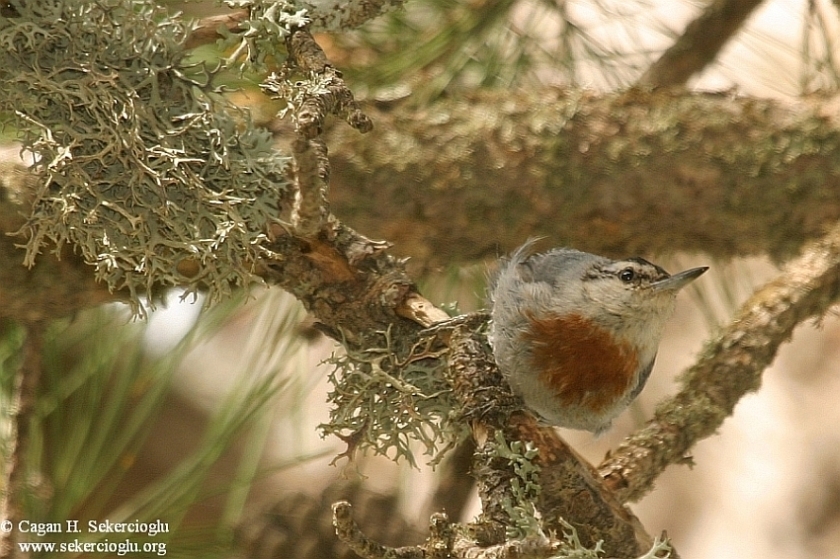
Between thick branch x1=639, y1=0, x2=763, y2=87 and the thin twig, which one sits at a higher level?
thick branch x1=639, y1=0, x2=763, y2=87

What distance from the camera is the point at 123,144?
112 centimetres

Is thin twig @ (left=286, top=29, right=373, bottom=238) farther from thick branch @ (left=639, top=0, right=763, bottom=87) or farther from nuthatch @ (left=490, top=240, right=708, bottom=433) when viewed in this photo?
thick branch @ (left=639, top=0, right=763, bottom=87)

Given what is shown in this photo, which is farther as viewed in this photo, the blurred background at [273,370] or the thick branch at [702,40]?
the thick branch at [702,40]

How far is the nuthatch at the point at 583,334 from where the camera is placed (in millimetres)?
1242

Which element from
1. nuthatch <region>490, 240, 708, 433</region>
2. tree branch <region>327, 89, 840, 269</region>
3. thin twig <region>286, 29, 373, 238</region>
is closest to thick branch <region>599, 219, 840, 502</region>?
nuthatch <region>490, 240, 708, 433</region>

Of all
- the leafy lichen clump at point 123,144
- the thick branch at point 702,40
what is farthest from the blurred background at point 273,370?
the leafy lichen clump at point 123,144

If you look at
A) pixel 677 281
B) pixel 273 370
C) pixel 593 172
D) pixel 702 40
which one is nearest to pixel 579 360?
pixel 677 281

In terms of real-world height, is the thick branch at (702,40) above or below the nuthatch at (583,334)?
above

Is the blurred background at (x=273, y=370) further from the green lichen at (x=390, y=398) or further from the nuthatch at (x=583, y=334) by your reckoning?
the nuthatch at (x=583, y=334)

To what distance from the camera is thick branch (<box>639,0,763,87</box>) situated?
6.25 feet

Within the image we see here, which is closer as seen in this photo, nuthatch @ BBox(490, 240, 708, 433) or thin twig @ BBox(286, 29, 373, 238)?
thin twig @ BBox(286, 29, 373, 238)

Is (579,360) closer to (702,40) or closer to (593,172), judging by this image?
(593,172)

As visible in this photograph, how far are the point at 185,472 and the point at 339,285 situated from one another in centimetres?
52

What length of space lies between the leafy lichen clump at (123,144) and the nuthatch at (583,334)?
0.37 metres
